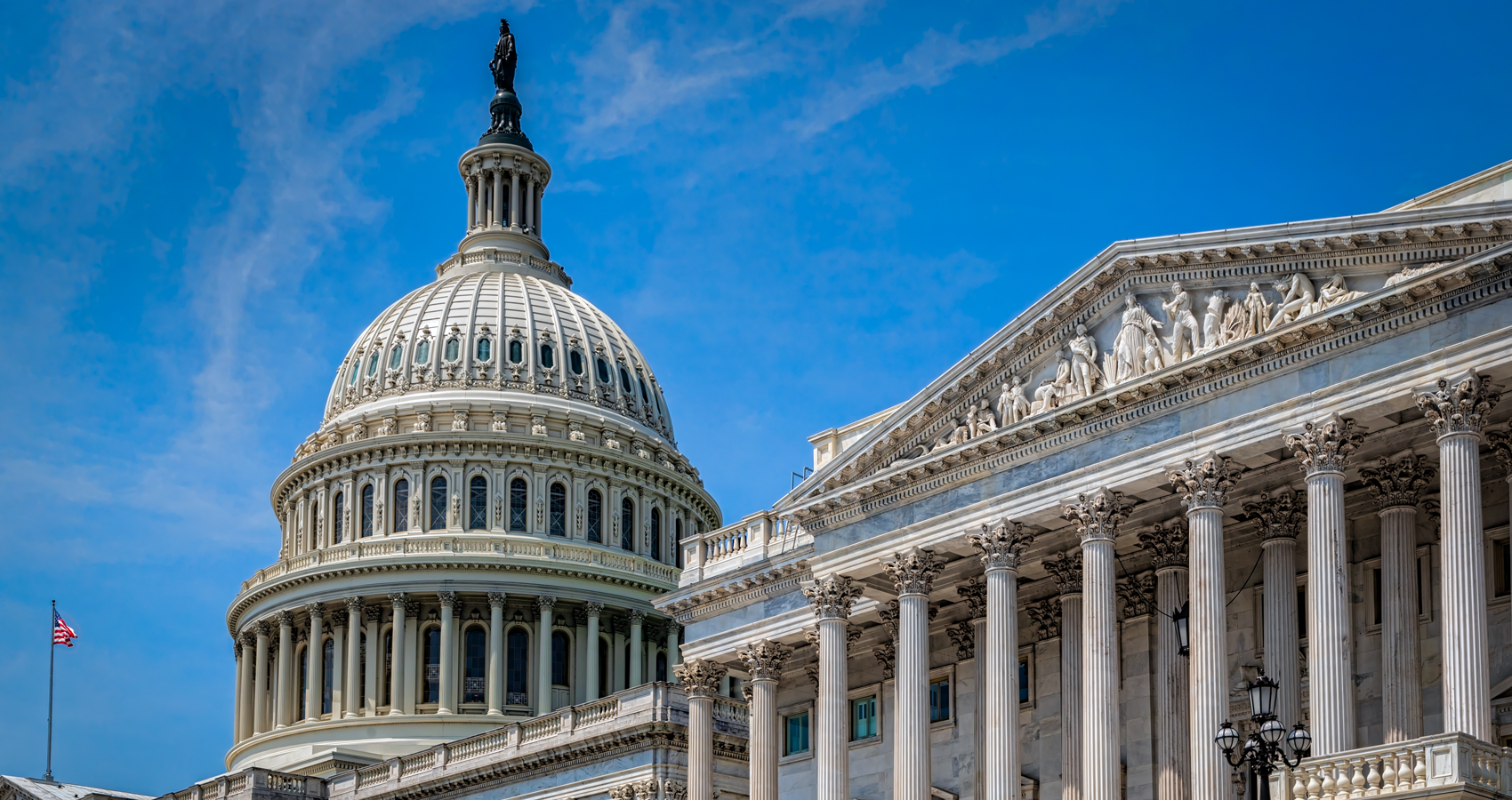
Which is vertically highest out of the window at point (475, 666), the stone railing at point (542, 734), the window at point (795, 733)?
the window at point (475, 666)

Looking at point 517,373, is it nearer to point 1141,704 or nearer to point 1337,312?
point 1141,704

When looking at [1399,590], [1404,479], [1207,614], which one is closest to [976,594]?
[1207,614]

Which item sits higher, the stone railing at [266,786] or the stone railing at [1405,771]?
the stone railing at [266,786]

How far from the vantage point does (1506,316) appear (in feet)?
121

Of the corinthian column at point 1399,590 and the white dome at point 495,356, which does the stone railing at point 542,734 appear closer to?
the corinthian column at point 1399,590

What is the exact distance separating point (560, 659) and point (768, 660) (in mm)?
48123

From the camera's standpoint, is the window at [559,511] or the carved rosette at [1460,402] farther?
the window at [559,511]

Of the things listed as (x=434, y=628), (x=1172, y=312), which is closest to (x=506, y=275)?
(x=434, y=628)

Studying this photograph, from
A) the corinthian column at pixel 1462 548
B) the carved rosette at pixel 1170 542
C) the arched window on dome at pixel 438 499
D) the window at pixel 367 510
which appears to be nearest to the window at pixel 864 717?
the carved rosette at pixel 1170 542

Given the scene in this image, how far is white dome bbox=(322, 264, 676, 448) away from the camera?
10719cm

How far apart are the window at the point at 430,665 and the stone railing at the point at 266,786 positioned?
48.1 ft

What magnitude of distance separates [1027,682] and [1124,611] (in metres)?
4.14

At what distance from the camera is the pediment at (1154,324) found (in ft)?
127

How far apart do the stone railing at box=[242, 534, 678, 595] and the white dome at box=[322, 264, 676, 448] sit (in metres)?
7.74
